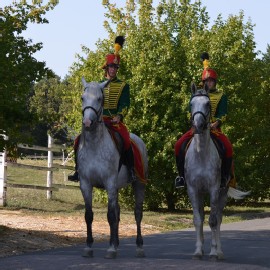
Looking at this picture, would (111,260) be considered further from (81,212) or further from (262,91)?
(262,91)

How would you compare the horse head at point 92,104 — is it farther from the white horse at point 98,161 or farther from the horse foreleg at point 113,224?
the horse foreleg at point 113,224

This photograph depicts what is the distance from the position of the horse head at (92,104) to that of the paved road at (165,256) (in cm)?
214

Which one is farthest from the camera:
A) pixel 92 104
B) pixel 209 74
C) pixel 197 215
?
pixel 209 74

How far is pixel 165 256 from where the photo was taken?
538 inches

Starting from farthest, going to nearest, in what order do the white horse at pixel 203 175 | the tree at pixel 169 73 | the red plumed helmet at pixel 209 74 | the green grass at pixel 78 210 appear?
the tree at pixel 169 73, the green grass at pixel 78 210, the red plumed helmet at pixel 209 74, the white horse at pixel 203 175

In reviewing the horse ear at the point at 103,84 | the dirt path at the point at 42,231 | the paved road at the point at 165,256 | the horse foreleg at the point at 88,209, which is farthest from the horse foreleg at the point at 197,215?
the dirt path at the point at 42,231

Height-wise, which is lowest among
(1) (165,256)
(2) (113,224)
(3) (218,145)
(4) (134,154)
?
(1) (165,256)

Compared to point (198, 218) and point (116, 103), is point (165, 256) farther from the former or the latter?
point (116, 103)

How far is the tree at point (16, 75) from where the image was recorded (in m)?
15.8

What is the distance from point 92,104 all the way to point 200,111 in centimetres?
175

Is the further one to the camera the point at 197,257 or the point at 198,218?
the point at 198,218

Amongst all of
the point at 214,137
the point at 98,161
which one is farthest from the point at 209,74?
the point at 98,161

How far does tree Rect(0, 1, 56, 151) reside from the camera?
51.7 feet

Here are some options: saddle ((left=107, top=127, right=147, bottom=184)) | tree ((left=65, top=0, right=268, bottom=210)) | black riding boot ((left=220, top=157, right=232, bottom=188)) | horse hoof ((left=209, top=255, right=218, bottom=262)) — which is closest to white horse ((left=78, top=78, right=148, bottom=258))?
saddle ((left=107, top=127, right=147, bottom=184))
